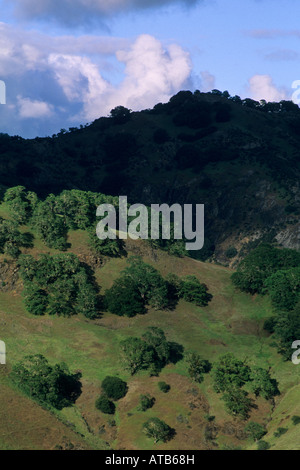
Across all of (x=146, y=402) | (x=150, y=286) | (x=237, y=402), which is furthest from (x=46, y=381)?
(x=150, y=286)

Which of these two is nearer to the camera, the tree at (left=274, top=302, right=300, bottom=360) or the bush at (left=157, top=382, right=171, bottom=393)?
the bush at (left=157, top=382, right=171, bottom=393)

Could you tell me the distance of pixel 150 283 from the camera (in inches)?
3652

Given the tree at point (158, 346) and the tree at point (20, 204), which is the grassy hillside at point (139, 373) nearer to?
the tree at point (158, 346)

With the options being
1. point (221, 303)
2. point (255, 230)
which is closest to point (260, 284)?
point (221, 303)

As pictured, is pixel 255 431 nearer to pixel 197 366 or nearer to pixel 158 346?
pixel 197 366

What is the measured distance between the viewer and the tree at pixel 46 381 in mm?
68062

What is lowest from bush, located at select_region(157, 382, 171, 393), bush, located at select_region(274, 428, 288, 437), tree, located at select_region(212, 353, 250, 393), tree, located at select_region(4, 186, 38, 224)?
bush, located at select_region(274, 428, 288, 437)

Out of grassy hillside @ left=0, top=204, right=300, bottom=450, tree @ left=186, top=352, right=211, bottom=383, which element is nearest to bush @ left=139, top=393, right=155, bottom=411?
grassy hillside @ left=0, top=204, right=300, bottom=450

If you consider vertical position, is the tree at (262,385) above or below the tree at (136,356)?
below

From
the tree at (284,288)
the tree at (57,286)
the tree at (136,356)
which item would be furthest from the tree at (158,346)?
the tree at (284,288)

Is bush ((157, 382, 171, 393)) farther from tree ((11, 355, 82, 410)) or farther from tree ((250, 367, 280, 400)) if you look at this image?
tree ((250, 367, 280, 400))

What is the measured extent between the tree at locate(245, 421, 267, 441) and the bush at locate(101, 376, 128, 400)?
15.8 metres

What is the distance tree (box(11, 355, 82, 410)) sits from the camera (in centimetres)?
6806

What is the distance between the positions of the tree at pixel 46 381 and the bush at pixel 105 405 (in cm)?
335
